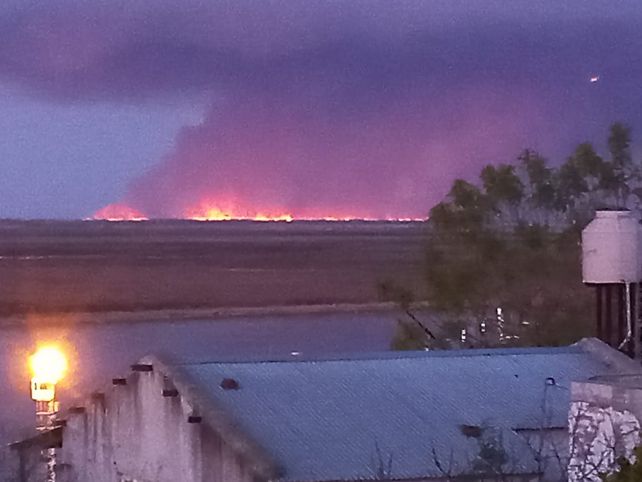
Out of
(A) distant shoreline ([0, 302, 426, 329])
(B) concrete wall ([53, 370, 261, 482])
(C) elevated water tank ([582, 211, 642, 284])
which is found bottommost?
(B) concrete wall ([53, 370, 261, 482])

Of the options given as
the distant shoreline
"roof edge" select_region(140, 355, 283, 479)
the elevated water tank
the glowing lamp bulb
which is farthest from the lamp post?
the distant shoreline

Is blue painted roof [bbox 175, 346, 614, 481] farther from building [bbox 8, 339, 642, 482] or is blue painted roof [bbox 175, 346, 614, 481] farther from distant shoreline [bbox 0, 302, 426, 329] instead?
distant shoreline [bbox 0, 302, 426, 329]

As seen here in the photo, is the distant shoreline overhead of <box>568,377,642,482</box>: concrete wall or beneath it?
overhead

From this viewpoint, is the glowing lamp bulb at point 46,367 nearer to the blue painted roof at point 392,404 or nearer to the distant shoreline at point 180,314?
the blue painted roof at point 392,404

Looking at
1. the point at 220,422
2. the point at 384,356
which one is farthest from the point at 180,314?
the point at 220,422

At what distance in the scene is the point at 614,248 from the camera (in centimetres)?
2044

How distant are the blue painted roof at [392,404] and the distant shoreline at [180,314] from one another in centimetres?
5155

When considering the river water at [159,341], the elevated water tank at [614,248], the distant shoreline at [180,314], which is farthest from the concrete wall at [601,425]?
the distant shoreline at [180,314]

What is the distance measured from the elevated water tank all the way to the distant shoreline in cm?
5069

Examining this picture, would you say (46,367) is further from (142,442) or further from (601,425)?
(601,425)

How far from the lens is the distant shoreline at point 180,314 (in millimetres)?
72125

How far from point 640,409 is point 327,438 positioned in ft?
12.7

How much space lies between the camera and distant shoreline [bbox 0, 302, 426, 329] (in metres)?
72.1

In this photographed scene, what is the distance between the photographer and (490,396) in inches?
719
